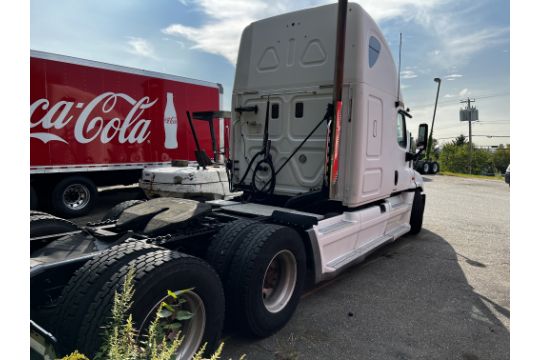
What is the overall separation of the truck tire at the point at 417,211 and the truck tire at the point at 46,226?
571 centimetres

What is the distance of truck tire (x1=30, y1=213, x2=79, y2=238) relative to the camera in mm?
3352

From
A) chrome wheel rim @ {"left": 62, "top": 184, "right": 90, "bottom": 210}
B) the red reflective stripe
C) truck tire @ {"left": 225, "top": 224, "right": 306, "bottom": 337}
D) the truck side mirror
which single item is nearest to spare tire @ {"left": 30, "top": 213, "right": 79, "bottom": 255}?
truck tire @ {"left": 225, "top": 224, "right": 306, "bottom": 337}

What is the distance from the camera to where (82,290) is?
88.1 inches

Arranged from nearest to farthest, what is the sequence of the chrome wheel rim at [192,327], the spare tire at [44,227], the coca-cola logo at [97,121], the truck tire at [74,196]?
the chrome wheel rim at [192,327]
the spare tire at [44,227]
the coca-cola logo at [97,121]
the truck tire at [74,196]

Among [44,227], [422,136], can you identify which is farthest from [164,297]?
[422,136]

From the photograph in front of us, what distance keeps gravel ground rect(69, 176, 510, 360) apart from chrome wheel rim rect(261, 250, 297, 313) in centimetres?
28

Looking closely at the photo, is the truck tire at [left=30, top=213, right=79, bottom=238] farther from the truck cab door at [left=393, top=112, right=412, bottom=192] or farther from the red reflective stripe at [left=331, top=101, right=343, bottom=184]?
the truck cab door at [left=393, top=112, right=412, bottom=192]

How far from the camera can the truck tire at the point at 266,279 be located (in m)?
3.00

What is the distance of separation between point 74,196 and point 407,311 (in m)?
7.72

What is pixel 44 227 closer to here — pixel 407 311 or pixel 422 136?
pixel 407 311

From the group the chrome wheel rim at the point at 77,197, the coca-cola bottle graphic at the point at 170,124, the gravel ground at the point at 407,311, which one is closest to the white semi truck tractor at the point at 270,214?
the gravel ground at the point at 407,311

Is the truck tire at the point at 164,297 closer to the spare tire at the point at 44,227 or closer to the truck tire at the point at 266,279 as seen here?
the truck tire at the point at 266,279

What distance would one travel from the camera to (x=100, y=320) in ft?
6.88

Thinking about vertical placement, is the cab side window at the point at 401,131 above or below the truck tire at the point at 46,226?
above
